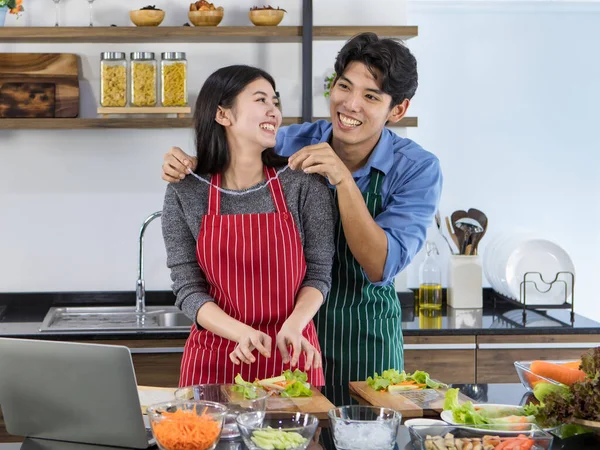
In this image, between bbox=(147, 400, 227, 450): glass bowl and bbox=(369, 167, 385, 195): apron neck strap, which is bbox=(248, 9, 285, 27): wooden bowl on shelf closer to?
bbox=(369, 167, 385, 195): apron neck strap

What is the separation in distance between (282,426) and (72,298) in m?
2.51

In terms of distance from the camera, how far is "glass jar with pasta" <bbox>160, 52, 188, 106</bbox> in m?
3.71

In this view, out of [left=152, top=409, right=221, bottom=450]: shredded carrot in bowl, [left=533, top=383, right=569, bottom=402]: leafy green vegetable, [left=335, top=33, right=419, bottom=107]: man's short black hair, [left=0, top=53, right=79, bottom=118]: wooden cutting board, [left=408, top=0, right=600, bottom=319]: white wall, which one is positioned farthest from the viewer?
[left=408, top=0, right=600, bottom=319]: white wall

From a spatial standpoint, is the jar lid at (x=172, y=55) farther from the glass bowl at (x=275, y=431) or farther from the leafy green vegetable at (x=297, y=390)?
the glass bowl at (x=275, y=431)

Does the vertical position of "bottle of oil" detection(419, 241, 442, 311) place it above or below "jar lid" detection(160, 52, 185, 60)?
below

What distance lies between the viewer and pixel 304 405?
1.91 m

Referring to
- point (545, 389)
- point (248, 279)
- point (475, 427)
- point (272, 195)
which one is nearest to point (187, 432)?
point (475, 427)

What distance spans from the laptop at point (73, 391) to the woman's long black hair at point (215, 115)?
37.2 inches

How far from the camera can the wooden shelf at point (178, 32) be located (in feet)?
12.1

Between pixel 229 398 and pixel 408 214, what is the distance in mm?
922

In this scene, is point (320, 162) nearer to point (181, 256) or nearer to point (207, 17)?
point (181, 256)

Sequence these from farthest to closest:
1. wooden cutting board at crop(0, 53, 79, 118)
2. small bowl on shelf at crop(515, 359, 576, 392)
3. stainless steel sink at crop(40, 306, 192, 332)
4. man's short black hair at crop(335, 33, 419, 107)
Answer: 1. wooden cutting board at crop(0, 53, 79, 118)
2. stainless steel sink at crop(40, 306, 192, 332)
3. man's short black hair at crop(335, 33, 419, 107)
4. small bowl on shelf at crop(515, 359, 576, 392)

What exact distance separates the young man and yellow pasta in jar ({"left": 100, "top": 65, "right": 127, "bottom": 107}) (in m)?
1.30

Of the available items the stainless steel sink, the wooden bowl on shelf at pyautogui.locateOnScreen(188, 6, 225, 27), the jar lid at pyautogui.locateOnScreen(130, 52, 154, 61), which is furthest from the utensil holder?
the jar lid at pyautogui.locateOnScreen(130, 52, 154, 61)
